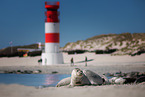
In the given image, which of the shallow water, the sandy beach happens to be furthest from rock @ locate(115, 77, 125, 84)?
the shallow water

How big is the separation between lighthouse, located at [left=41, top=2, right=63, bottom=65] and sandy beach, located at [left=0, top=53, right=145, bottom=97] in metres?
1.17

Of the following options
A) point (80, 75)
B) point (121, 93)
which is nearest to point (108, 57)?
point (80, 75)

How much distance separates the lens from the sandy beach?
6.69 meters

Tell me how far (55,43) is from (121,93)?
20.1 meters

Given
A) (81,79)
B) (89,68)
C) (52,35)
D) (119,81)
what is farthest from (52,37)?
(81,79)

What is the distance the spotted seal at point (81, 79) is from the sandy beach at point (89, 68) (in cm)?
100

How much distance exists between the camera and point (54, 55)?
2642cm

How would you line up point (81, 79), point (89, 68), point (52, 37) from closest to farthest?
point (81, 79), point (89, 68), point (52, 37)

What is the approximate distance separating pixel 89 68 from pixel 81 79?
12.4 m

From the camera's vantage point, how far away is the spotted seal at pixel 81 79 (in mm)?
9922

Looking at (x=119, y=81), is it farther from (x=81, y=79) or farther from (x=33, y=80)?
(x=33, y=80)

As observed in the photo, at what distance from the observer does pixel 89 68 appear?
73.2 feet

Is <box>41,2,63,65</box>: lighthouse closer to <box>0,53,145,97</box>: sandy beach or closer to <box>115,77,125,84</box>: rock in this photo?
<box>0,53,145,97</box>: sandy beach

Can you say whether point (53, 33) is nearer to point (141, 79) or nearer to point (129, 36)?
point (141, 79)
